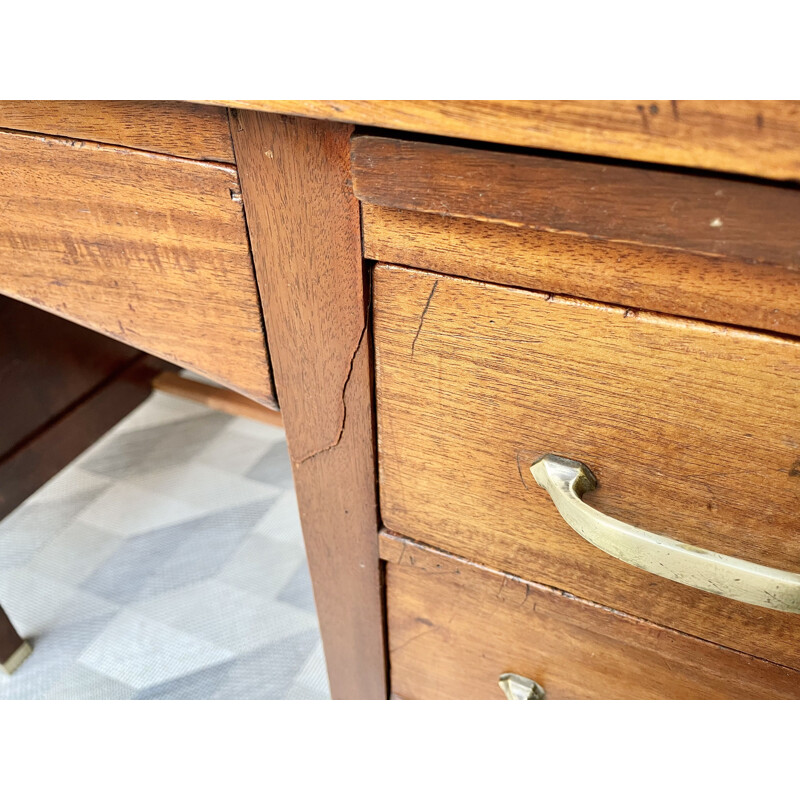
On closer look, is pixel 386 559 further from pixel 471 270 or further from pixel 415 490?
pixel 471 270

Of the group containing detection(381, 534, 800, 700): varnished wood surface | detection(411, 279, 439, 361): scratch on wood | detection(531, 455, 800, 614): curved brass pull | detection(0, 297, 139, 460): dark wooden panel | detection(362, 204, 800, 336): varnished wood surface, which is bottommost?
detection(0, 297, 139, 460): dark wooden panel

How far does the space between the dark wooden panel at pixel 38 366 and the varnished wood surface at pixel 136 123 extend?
53cm

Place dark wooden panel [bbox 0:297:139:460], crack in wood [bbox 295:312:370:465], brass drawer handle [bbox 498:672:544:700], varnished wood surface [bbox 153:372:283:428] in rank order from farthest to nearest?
varnished wood surface [bbox 153:372:283:428], dark wooden panel [bbox 0:297:139:460], brass drawer handle [bbox 498:672:544:700], crack in wood [bbox 295:312:370:465]

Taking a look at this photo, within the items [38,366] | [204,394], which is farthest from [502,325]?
[204,394]

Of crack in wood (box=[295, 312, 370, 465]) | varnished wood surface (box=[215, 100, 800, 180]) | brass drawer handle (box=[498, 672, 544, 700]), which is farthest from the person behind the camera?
brass drawer handle (box=[498, 672, 544, 700])

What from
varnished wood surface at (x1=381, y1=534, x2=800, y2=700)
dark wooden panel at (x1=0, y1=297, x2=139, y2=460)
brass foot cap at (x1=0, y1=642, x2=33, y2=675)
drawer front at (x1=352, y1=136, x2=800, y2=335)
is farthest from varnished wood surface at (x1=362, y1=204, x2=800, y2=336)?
brass foot cap at (x1=0, y1=642, x2=33, y2=675)

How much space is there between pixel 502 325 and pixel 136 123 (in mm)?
173

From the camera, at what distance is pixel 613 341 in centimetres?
23

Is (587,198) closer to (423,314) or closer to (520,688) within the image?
(423,314)

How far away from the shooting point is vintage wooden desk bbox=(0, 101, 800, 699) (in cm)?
20

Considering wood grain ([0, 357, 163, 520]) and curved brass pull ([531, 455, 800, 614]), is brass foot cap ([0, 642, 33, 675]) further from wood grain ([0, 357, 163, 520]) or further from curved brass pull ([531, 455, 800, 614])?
curved brass pull ([531, 455, 800, 614])

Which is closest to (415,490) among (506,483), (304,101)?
(506,483)

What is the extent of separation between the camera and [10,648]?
80 centimetres

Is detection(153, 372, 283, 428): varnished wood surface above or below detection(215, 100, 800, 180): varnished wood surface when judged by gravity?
below
